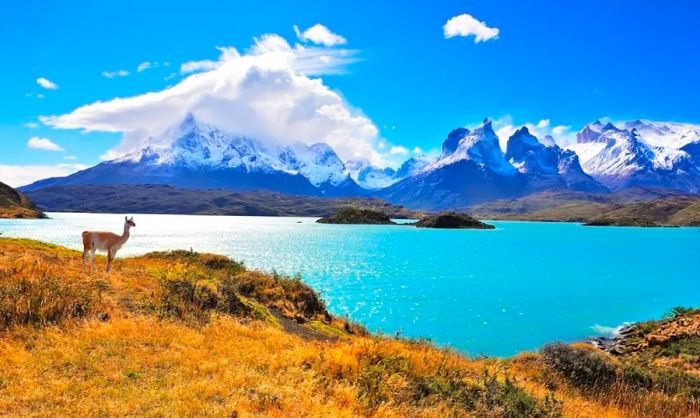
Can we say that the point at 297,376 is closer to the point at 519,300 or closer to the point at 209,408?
the point at 209,408

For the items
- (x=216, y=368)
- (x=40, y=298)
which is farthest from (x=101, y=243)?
(x=216, y=368)

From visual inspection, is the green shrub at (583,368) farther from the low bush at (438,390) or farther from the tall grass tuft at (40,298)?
the tall grass tuft at (40,298)

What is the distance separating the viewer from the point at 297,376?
43.8 feet

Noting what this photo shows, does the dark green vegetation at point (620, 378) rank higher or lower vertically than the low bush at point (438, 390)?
lower

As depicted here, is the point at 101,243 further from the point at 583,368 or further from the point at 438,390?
the point at 583,368

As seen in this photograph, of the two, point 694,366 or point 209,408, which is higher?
point 209,408

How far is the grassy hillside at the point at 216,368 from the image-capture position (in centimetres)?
1091

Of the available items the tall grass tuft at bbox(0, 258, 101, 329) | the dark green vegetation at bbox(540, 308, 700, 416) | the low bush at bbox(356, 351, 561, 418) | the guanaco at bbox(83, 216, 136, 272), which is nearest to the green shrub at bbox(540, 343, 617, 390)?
the dark green vegetation at bbox(540, 308, 700, 416)

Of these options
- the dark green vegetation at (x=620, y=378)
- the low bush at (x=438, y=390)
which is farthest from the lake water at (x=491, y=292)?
the low bush at (x=438, y=390)

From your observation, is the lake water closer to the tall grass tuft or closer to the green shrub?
the green shrub

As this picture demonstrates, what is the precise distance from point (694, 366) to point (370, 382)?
1049 inches

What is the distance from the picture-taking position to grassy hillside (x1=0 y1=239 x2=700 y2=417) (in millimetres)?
10914

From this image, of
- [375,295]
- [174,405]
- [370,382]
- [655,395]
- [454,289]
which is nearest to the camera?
[174,405]

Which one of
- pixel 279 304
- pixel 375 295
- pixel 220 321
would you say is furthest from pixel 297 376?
pixel 375 295
